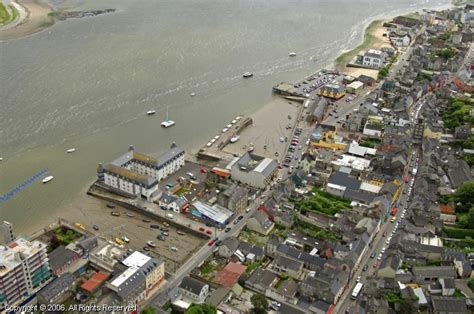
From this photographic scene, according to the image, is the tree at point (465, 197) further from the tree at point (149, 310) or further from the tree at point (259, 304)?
the tree at point (149, 310)

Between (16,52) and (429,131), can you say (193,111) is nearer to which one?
(429,131)

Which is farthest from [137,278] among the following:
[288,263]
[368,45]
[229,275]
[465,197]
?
[368,45]

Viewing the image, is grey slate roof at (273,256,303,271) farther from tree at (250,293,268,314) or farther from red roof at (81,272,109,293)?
red roof at (81,272,109,293)

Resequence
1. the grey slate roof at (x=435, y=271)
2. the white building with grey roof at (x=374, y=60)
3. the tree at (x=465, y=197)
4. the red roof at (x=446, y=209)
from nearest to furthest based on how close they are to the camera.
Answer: the grey slate roof at (x=435, y=271) → the red roof at (x=446, y=209) → the tree at (x=465, y=197) → the white building with grey roof at (x=374, y=60)

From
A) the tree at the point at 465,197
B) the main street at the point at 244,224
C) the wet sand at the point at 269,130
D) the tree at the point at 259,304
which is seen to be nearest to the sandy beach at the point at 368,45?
the wet sand at the point at 269,130

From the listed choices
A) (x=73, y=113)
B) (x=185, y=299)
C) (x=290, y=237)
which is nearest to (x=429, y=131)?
(x=290, y=237)

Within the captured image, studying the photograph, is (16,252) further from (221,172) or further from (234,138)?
(234,138)
